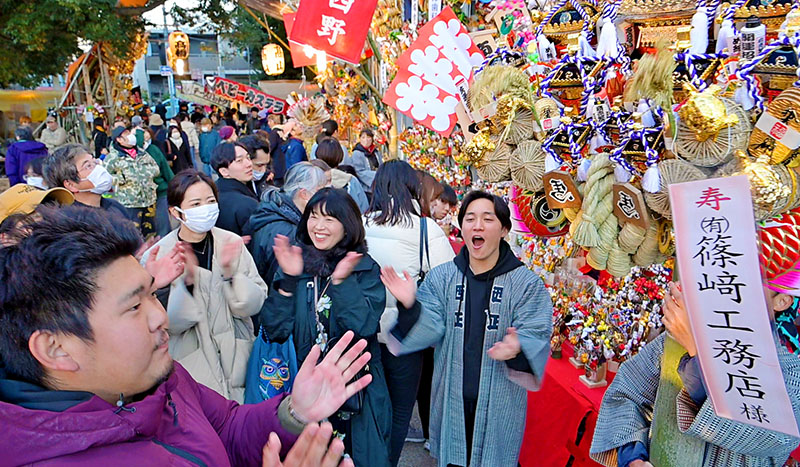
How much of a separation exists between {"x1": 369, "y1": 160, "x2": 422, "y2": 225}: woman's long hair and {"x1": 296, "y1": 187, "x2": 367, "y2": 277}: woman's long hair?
402 mm

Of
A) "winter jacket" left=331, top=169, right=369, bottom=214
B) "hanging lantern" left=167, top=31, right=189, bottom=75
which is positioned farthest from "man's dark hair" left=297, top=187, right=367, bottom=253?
"hanging lantern" left=167, top=31, right=189, bottom=75

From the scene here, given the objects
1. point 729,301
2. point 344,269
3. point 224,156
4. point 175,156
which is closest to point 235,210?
point 224,156

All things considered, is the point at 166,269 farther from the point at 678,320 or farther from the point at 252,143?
the point at 252,143

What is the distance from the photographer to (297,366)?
2.48m

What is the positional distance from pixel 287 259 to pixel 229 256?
13.1 inches

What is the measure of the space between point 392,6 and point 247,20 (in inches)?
505

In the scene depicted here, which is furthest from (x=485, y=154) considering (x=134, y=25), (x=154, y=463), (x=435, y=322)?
(x=134, y=25)

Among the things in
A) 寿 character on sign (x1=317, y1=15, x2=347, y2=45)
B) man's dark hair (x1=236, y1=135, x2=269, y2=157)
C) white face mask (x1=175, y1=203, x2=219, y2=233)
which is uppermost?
寿 character on sign (x1=317, y1=15, x2=347, y2=45)

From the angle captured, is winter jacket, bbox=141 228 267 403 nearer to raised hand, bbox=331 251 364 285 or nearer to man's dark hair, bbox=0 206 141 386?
raised hand, bbox=331 251 364 285

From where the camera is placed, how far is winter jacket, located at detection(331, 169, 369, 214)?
462cm

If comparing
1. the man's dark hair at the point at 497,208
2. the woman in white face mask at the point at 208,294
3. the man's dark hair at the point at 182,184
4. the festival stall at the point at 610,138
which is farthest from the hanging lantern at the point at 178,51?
the man's dark hair at the point at 497,208

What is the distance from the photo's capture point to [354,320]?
236cm

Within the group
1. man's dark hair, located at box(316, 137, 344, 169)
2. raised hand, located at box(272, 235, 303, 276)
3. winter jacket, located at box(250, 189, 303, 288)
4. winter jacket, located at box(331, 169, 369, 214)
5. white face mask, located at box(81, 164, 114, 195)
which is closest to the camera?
raised hand, located at box(272, 235, 303, 276)

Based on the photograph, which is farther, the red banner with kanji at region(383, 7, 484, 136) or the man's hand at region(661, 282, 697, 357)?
the red banner with kanji at region(383, 7, 484, 136)
